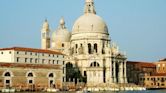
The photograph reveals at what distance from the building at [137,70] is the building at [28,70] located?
106 feet

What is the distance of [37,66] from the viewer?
251 ft

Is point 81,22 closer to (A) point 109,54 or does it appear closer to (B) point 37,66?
(A) point 109,54

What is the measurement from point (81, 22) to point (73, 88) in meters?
27.4

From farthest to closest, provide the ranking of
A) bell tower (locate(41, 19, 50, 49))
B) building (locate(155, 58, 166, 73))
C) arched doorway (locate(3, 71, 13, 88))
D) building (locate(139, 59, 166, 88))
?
building (locate(155, 58, 166, 73)), bell tower (locate(41, 19, 50, 49)), building (locate(139, 59, 166, 88)), arched doorway (locate(3, 71, 13, 88))

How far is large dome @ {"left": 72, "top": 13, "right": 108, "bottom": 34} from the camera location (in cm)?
10519

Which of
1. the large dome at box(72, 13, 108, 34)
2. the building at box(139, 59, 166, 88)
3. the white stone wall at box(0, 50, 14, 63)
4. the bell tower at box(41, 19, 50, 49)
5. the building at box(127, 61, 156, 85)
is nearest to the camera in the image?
the white stone wall at box(0, 50, 14, 63)

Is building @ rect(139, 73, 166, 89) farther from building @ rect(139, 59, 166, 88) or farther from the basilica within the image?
the basilica

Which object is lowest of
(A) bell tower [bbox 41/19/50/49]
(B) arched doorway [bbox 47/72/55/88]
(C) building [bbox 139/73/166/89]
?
(C) building [bbox 139/73/166/89]

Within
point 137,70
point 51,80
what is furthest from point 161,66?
point 51,80

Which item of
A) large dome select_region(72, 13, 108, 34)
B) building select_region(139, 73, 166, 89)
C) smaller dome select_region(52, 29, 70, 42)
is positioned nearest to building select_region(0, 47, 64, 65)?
large dome select_region(72, 13, 108, 34)

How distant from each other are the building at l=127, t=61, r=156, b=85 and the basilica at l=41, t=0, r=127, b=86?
12.6 m

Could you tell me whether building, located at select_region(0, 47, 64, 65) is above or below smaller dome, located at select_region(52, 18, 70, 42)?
below

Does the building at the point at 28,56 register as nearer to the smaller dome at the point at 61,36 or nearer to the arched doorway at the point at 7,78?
the arched doorway at the point at 7,78

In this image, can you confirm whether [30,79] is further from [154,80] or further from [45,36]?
[154,80]
